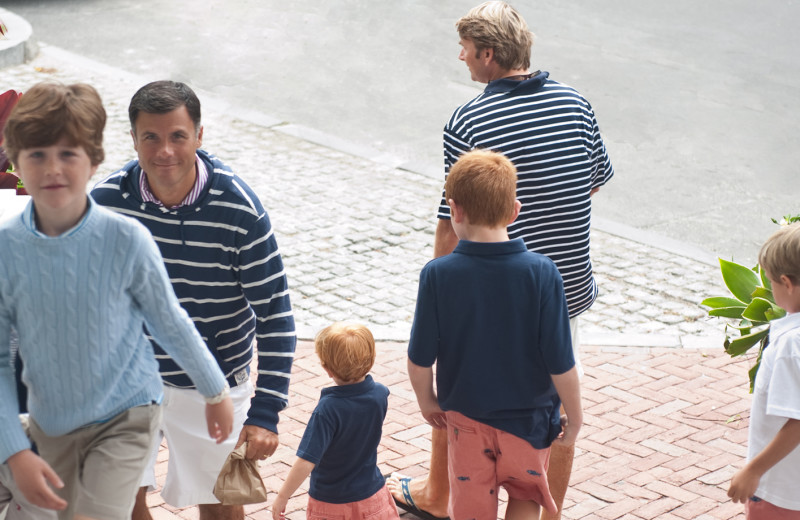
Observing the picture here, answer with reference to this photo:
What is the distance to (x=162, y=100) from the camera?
363cm

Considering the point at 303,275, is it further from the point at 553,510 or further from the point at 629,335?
the point at 553,510

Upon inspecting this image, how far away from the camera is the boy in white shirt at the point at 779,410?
3.48m

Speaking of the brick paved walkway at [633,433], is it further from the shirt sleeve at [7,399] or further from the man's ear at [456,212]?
the shirt sleeve at [7,399]

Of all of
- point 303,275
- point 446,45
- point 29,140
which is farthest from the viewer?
point 446,45

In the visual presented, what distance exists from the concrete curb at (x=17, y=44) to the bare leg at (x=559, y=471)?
9.72 m

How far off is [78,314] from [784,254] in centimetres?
222

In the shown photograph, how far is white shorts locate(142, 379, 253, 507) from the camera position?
4035mm

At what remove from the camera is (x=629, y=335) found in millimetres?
6973

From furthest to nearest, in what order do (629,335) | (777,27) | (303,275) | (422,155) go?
(777,27) → (422,155) → (303,275) → (629,335)

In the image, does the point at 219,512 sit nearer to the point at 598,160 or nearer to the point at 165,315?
the point at 165,315

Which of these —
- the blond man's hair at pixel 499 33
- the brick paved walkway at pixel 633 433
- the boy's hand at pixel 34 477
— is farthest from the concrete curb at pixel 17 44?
the boy's hand at pixel 34 477

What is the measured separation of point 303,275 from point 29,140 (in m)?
4.92

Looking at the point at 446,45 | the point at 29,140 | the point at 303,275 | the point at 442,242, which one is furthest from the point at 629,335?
the point at 446,45

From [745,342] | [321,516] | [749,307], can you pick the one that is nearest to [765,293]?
[749,307]
